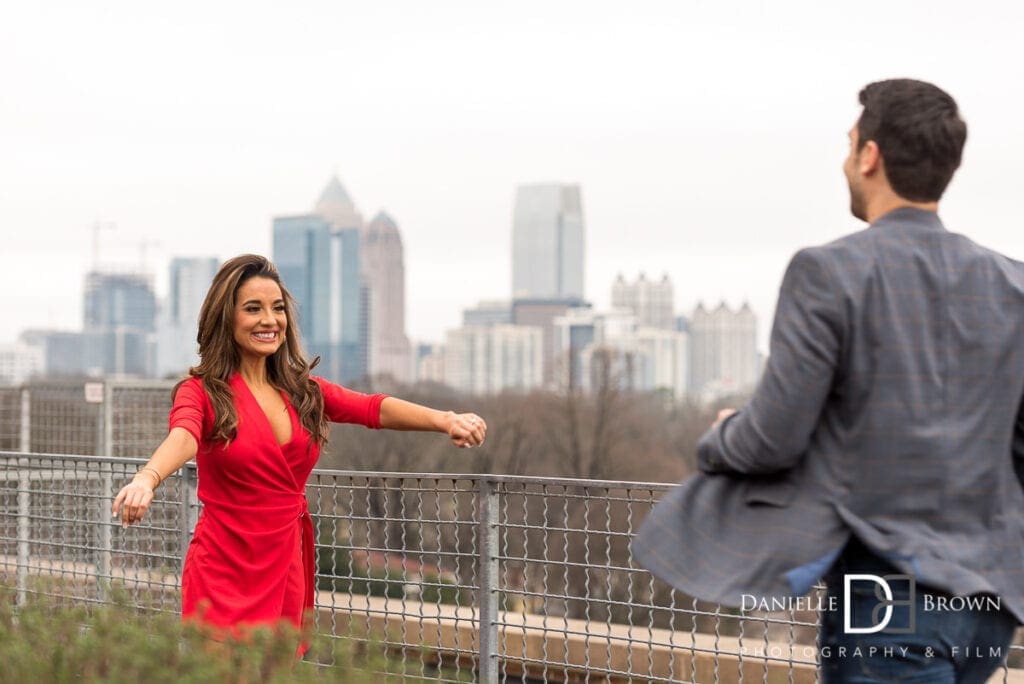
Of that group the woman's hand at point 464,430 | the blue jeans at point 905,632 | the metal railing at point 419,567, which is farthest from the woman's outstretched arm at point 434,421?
the blue jeans at point 905,632

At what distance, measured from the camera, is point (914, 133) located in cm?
281

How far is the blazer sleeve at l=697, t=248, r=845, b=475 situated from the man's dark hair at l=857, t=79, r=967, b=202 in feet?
0.89

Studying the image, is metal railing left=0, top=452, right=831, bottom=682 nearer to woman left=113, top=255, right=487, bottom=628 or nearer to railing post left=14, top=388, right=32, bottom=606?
railing post left=14, top=388, right=32, bottom=606

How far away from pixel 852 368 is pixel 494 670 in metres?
2.92

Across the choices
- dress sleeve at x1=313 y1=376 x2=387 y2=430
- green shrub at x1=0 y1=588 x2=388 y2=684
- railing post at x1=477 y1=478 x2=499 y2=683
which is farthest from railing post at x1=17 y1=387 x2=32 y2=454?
green shrub at x1=0 y1=588 x2=388 y2=684

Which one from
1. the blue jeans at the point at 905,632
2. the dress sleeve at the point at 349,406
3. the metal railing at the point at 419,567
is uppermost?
the dress sleeve at the point at 349,406

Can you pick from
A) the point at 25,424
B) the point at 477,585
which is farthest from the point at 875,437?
the point at 25,424

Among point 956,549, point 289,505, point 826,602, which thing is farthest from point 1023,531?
point 289,505

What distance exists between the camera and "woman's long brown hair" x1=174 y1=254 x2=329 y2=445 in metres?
4.13

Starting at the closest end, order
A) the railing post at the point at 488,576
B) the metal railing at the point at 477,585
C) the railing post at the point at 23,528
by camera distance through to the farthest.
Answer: the metal railing at the point at 477,585 < the railing post at the point at 23,528 < the railing post at the point at 488,576

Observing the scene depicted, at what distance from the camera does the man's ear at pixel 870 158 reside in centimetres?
287

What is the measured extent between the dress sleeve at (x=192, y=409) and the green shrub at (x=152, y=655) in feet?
2.40

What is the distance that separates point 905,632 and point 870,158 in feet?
2.95

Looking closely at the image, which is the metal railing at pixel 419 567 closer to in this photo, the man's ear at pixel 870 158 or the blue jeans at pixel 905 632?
the blue jeans at pixel 905 632
